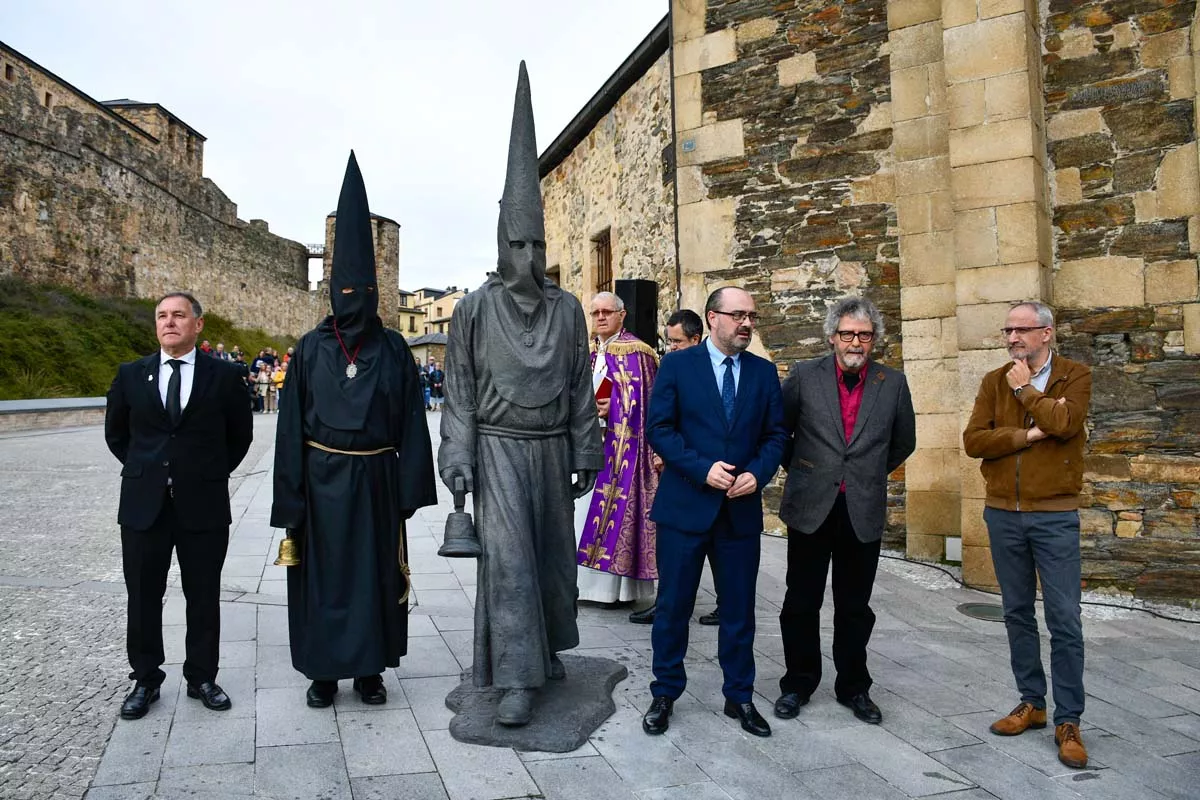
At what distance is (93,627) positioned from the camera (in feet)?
14.8

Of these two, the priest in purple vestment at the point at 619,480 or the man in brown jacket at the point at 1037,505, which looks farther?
the priest in purple vestment at the point at 619,480

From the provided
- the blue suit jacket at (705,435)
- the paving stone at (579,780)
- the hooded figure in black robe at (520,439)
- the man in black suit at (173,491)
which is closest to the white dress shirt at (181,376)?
the man in black suit at (173,491)

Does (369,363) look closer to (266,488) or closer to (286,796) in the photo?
(286,796)

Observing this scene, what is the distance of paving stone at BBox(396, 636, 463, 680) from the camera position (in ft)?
13.1

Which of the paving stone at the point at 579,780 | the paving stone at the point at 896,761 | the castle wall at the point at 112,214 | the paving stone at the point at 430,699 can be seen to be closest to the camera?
the paving stone at the point at 579,780

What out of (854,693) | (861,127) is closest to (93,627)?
(854,693)

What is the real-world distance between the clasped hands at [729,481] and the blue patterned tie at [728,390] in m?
0.23

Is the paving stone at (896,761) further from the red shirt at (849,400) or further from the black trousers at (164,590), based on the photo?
the black trousers at (164,590)

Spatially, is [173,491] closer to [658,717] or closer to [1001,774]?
[658,717]

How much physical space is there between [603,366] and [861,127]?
343cm

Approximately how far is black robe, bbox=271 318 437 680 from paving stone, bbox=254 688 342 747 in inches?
6.3

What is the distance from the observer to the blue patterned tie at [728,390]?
3.51m

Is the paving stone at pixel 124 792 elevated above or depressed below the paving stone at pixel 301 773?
above

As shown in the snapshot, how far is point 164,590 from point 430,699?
3.79 ft
